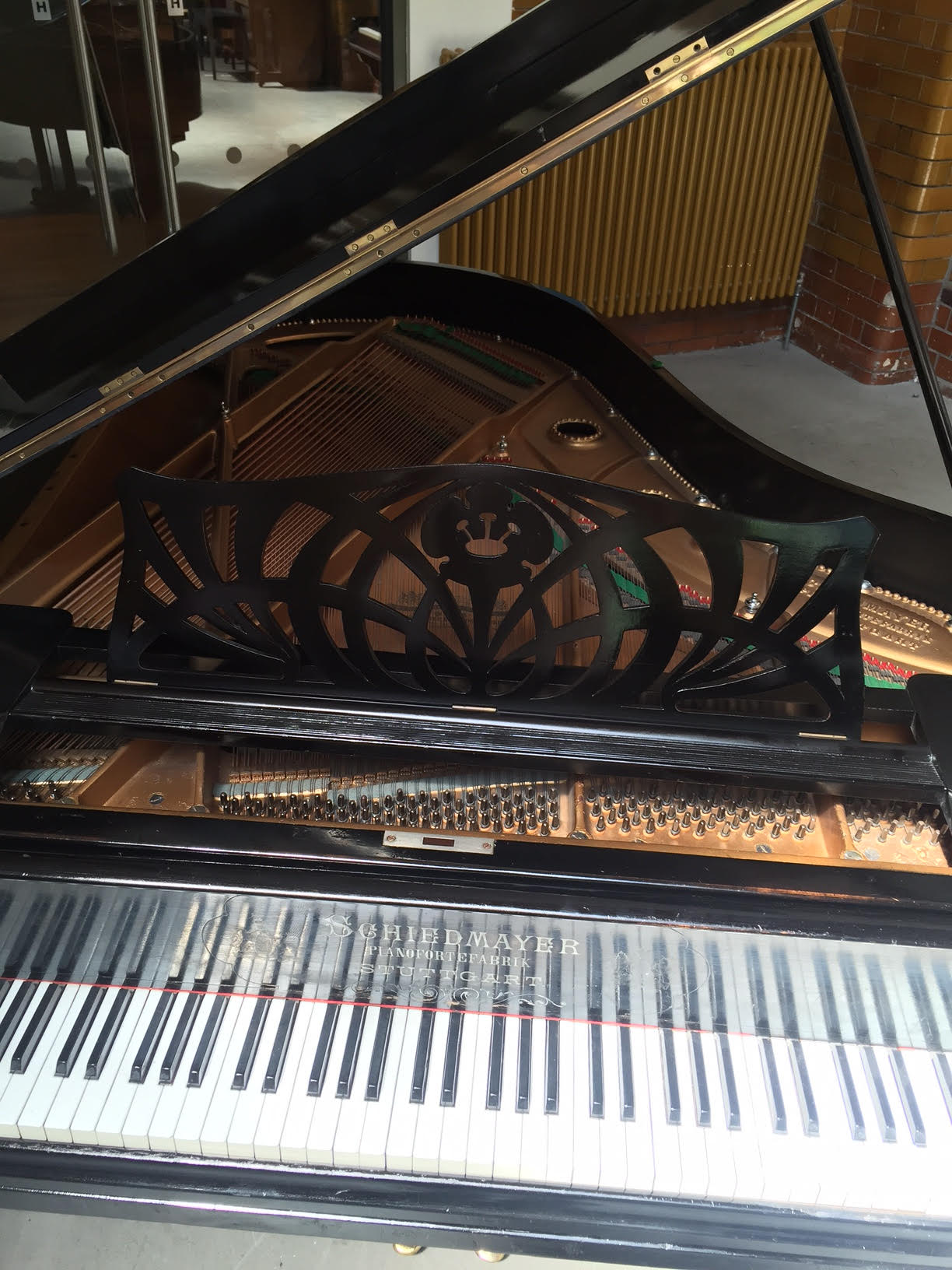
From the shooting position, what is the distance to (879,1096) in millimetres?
1614

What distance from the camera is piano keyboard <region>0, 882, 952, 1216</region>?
5.15 ft

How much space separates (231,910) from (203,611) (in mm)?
487

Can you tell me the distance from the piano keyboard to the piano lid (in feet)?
2.87

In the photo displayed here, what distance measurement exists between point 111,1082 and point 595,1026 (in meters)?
0.81

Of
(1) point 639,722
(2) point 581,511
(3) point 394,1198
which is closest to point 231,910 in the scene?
(3) point 394,1198

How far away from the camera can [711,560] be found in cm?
156

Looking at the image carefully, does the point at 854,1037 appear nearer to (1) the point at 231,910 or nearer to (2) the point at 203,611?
(1) the point at 231,910

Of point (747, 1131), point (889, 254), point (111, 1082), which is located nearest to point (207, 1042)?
point (111, 1082)

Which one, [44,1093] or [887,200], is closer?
[44,1093]

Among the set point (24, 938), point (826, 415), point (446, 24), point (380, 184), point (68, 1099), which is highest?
point (380, 184)

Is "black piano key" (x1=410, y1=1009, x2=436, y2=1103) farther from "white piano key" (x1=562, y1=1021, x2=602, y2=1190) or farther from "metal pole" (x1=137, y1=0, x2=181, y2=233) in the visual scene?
"metal pole" (x1=137, y1=0, x2=181, y2=233)

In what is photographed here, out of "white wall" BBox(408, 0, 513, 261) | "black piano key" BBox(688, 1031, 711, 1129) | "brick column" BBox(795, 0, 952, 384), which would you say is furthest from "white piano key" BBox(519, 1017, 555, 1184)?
"brick column" BBox(795, 0, 952, 384)

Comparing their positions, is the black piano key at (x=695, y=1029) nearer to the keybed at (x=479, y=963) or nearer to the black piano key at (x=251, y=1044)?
the keybed at (x=479, y=963)

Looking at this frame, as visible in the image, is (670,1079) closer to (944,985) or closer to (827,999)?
(827,999)
